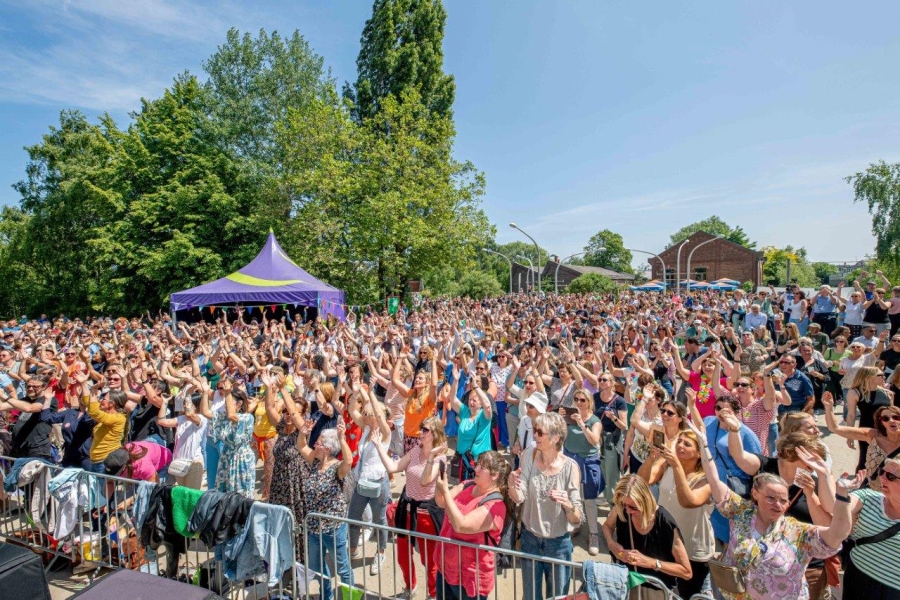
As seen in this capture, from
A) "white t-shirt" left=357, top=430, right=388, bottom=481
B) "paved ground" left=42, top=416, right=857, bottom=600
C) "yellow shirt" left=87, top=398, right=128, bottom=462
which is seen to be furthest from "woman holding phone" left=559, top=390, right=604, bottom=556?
"yellow shirt" left=87, top=398, right=128, bottom=462

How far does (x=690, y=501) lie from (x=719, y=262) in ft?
205

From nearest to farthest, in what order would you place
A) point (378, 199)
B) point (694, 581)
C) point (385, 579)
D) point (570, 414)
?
point (694, 581) → point (385, 579) → point (570, 414) → point (378, 199)

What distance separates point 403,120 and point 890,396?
82.9 feet

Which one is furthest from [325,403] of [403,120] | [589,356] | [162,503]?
[403,120]

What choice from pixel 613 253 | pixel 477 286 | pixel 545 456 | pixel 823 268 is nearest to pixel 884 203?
pixel 477 286

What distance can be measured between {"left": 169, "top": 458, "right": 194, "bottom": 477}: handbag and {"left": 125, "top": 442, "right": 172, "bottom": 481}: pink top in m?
0.12

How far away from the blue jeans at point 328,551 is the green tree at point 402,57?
93.8 feet

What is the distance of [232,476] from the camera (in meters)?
5.12

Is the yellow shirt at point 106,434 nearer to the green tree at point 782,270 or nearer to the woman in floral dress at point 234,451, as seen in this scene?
the woman in floral dress at point 234,451

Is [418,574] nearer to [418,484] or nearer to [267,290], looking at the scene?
[418,484]

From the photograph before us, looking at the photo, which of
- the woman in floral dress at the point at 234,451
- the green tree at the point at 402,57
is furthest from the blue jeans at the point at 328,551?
the green tree at the point at 402,57

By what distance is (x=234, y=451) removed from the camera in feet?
17.0

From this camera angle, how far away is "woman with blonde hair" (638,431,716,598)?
130 inches

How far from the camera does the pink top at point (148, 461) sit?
5.00 metres
